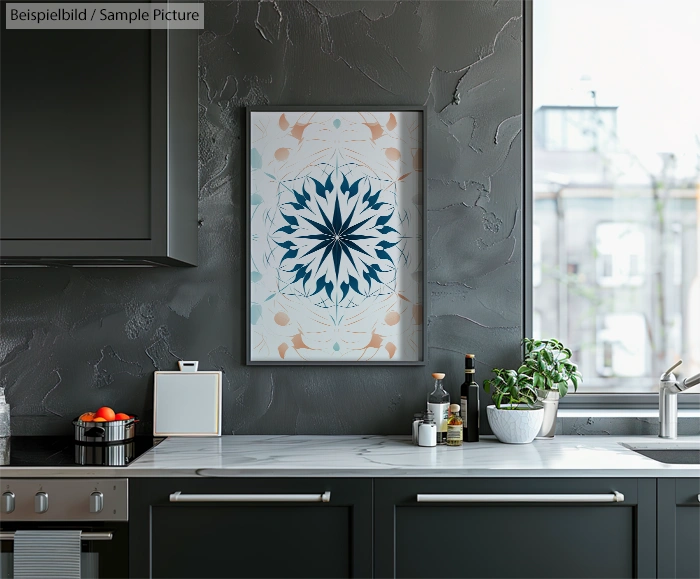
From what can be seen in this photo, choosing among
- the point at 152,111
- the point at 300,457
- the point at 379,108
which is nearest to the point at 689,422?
the point at 300,457

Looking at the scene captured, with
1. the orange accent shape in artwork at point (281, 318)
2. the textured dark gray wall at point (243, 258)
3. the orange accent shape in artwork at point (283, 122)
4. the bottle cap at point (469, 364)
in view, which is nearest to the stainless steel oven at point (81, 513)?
the textured dark gray wall at point (243, 258)

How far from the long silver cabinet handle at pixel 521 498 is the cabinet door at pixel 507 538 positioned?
3cm

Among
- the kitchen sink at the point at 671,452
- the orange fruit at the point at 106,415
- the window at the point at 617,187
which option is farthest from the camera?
the window at the point at 617,187

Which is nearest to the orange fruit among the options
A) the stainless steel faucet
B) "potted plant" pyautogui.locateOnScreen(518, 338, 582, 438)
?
"potted plant" pyautogui.locateOnScreen(518, 338, 582, 438)

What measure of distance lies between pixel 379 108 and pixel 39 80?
110cm

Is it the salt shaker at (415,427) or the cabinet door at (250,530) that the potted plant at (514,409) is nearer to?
the salt shaker at (415,427)

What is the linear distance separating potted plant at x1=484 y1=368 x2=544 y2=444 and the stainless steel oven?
1.17m

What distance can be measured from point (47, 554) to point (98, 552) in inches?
5.2

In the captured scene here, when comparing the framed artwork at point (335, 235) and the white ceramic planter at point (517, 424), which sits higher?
the framed artwork at point (335, 235)

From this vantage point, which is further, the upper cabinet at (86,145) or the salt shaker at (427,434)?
the salt shaker at (427,434)

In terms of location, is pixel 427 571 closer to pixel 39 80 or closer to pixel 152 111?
pixel 152 111

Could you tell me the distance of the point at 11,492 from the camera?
5.84 ft

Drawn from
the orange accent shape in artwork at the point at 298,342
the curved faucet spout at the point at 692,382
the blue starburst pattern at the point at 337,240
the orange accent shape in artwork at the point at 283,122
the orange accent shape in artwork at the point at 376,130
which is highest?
the orange accent shape in artwork at the point at 283,122

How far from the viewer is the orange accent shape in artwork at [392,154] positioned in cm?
229
